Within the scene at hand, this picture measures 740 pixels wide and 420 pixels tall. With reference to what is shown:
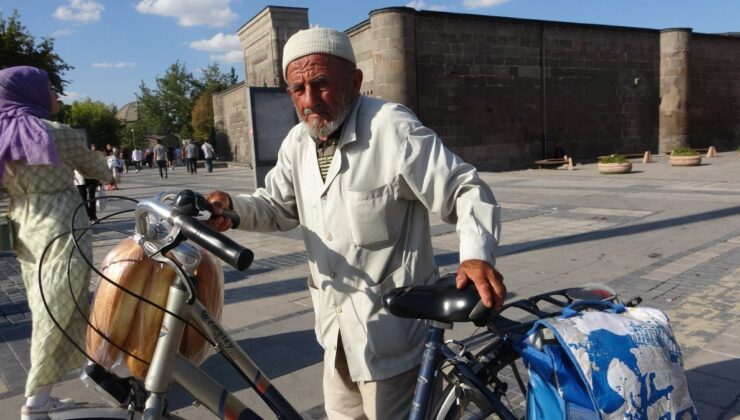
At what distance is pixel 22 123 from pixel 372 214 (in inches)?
79.6

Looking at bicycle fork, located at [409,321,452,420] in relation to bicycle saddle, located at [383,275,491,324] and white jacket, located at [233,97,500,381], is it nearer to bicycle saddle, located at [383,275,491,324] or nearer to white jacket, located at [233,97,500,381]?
bicycle saddle, located at [383,275,491,324]

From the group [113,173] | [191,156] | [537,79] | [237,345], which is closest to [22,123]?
[113,173]

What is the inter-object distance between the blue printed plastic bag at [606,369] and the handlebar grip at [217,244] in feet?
2.64

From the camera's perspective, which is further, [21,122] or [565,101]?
[565,101]

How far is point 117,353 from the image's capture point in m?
1.64

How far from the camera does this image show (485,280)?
1538 mm

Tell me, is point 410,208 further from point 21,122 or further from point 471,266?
point 21,122

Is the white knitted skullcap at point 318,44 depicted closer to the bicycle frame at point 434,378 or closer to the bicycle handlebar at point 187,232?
the bicycle handlebar at point 187,232

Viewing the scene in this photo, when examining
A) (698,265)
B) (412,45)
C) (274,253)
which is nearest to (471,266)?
(698,265)

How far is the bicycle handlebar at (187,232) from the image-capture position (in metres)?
1.31

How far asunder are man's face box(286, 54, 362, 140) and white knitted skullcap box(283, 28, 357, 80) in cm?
2

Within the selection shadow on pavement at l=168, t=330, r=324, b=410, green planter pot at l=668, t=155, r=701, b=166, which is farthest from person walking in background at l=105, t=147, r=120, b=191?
green planter pot at l=668, t=155, r=701, b=166

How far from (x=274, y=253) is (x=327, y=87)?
5748 millimetres

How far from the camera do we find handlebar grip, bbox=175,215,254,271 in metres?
1.30
